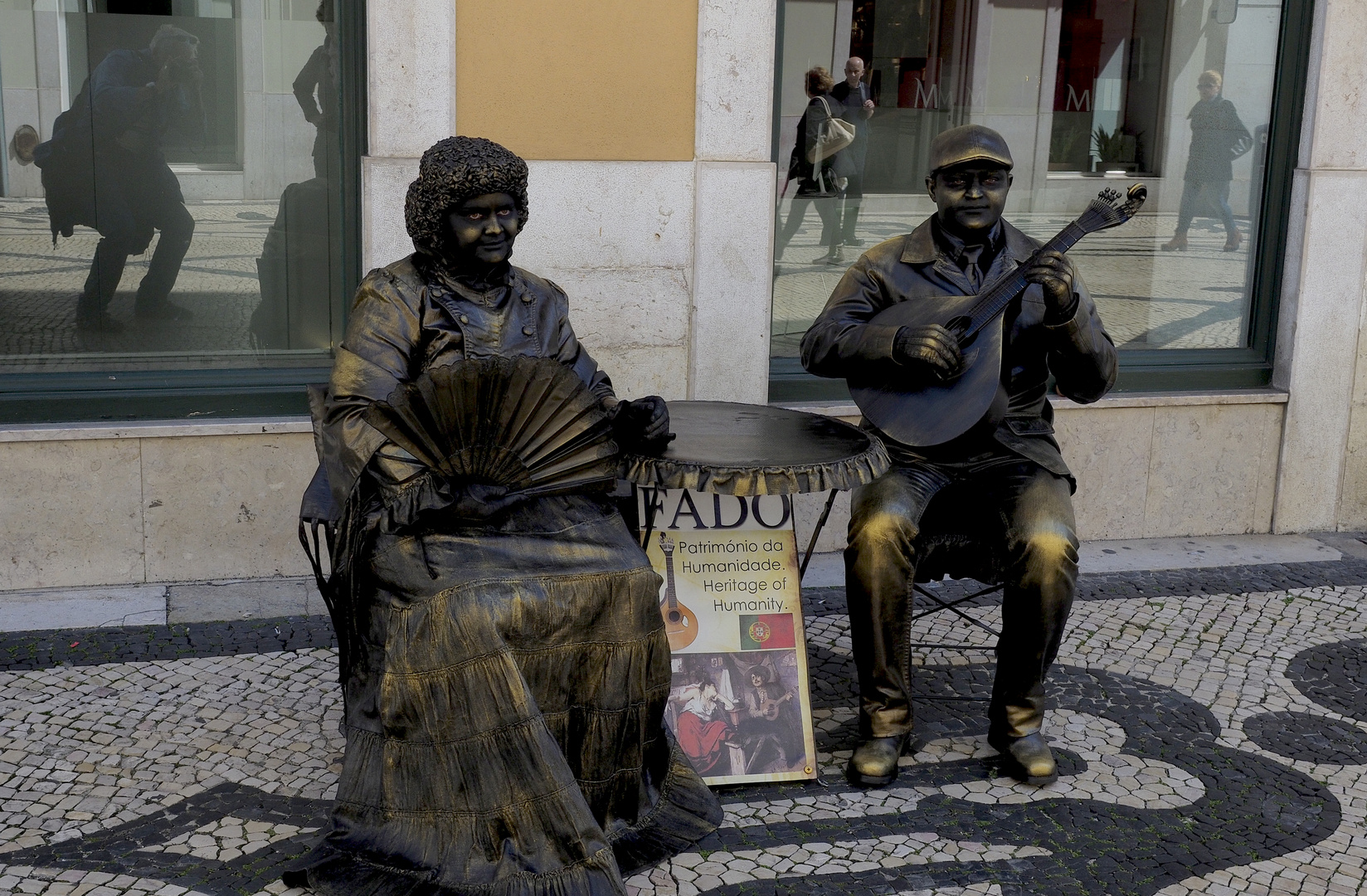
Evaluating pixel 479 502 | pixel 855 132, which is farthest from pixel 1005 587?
pixel 855 132

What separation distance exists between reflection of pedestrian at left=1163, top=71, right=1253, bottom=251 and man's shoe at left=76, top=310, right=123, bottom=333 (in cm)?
451

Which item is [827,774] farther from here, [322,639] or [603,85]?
[603,85]

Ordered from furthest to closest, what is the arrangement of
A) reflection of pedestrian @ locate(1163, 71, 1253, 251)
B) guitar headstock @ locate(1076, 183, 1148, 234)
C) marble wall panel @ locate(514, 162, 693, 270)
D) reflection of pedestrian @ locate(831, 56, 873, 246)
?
reflection of pedestrian @ locate(1163, 71, 1253, 251), reflection of pedestrian @ locate(831, 56, 873, 246), marble wall panel @ locate(514, 162, 693, 270), guitar headstock @ locate(1076, 183, 1148, 234)

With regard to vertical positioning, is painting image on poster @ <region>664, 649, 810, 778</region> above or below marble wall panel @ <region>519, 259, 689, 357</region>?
below

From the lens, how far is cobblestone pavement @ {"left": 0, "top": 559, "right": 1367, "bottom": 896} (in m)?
3.48

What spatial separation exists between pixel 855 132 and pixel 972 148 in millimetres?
2260

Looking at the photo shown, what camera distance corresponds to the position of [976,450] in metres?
4.22

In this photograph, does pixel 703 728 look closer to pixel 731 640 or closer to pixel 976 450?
pixel 731 640

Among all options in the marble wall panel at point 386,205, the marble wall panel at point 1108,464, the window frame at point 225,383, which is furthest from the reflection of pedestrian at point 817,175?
the window frame at point 225,383

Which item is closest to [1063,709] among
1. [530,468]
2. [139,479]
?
[530,468]

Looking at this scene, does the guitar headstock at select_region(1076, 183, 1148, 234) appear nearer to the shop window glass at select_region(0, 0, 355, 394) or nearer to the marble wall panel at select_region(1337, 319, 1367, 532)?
the shop window glass at select_region(0, 0, 355, 394)

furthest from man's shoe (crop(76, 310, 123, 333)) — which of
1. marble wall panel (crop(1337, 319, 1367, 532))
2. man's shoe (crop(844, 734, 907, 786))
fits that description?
marble wall panel (crop(1337, 319, 1367, 532))

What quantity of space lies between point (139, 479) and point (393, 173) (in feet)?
4.62

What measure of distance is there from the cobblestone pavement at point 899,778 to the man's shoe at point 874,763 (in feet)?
0.14
